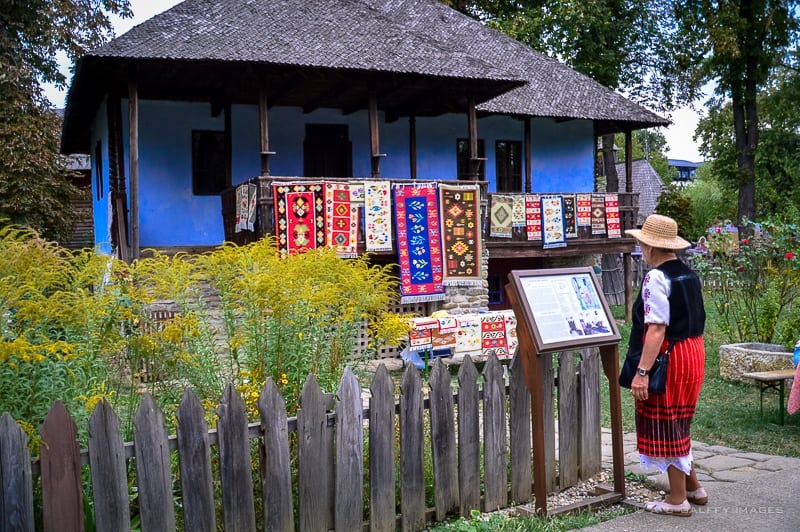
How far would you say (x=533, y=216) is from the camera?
15.8 metres

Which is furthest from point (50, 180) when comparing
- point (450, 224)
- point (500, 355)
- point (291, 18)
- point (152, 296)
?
point (152, 296)

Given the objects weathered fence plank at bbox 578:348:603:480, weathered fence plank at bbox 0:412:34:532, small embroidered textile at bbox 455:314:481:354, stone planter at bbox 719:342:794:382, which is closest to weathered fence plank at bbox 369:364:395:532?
weathered fence plank at bbox 578:348:603:480

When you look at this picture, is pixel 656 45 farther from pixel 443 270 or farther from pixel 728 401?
pixel 728 401

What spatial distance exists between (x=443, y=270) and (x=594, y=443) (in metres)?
7.82

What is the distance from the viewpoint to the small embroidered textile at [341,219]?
12.3 metres

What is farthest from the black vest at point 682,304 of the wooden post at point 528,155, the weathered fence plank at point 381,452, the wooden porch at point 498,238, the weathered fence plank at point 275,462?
the wooden post at point 528,155

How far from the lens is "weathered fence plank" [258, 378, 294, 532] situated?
160 inches

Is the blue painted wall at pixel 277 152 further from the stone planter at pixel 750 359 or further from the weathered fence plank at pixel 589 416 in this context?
the weathered fence plank at pixel 589 416

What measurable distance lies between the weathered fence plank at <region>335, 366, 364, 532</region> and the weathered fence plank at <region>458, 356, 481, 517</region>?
72 cm

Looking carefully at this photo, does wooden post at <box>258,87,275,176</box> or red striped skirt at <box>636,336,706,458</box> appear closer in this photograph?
red striped skirt at <box>636,336,706,458</box>

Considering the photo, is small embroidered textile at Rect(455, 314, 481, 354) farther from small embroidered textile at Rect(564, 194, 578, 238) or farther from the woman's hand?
the woman's hand

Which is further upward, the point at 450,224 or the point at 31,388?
the point at 450,224

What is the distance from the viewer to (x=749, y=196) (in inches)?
1009

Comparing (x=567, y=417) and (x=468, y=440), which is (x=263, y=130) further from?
(x=468, y=440)
